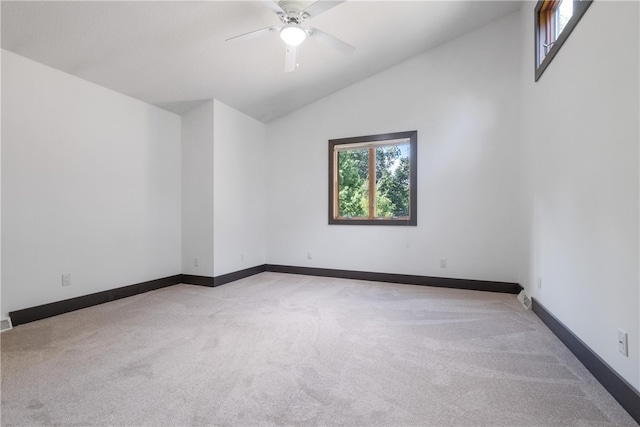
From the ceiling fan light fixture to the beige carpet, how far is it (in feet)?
8.24

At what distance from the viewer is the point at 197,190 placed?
4.32m

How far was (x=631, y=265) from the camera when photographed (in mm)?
1518

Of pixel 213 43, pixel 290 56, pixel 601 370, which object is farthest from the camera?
pixel 213 43

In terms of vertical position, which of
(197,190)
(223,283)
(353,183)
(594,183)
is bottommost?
(223,283)

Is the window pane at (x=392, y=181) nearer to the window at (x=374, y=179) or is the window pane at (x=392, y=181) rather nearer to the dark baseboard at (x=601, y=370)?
the window at (x=374, y=179)

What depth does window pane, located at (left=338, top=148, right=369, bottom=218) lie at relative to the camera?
4.75 m

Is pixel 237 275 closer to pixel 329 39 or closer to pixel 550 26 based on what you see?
pixel 329 39

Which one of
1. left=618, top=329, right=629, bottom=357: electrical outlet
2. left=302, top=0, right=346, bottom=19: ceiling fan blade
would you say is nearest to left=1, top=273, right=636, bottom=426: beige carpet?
left=618, top=329, right=629, bottom=357: electrical outlet

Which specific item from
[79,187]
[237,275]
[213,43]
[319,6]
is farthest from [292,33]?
[237,275]

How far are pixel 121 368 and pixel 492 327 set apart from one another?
289cm

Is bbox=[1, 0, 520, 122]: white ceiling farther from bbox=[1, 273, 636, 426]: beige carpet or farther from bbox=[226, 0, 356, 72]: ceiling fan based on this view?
bbox=[1, 273, 636, 426]: beige carpet

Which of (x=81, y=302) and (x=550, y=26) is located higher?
(x=550, y=26)

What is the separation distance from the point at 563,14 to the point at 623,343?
106 inches

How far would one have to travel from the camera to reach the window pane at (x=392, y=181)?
4492mm
